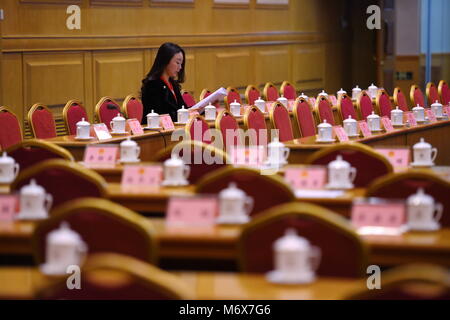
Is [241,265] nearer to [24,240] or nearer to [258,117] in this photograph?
[24,240]

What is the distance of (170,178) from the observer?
17.0ft

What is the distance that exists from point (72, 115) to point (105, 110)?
1.65 ft

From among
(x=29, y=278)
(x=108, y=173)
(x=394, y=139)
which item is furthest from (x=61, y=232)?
(x=394, y=139)

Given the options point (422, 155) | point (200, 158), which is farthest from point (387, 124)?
point (200, 158)

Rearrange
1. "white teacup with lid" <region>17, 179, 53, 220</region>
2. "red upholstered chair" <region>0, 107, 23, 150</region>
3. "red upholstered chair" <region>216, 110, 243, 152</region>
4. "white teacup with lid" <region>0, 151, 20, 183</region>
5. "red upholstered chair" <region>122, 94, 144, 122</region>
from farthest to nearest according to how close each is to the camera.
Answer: "red upholstered chair" <region>122, 94, 144, 122</region>, "red upholstered chair" <region>0, 107, 23, 150</region>, "red upholstered chair" <region>216, 110, 243, 152</region>, "white teacup with lid" <region>0, 151, 20, 183</region>, "white teacup with lid" <region>17, 179, 53, 220</region>

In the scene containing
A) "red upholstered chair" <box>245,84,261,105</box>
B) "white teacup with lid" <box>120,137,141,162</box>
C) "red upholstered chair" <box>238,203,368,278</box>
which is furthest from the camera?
"red upholstered chair" <box>245,84,261,105</box>

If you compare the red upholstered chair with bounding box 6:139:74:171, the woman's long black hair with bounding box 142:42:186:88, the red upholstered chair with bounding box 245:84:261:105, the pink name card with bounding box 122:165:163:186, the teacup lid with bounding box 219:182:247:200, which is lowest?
the pink name card with bounding box 122:165:163:186

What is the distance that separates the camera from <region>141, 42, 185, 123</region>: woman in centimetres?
870

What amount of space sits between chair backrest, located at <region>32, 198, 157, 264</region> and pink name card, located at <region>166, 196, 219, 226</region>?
20.1 inches

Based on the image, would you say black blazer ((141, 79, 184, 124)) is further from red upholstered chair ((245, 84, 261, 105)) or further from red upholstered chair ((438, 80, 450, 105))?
red upholstered chair ((438, 80, 450, 105))

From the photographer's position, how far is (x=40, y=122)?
8.45 meters

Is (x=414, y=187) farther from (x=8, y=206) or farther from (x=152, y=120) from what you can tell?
(x=152, y=120)

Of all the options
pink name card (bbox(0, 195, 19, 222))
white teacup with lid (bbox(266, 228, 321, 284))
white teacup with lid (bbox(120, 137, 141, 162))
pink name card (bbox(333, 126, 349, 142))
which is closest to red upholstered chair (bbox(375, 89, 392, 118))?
pink name card (bbox(333, 126, 349, 142))

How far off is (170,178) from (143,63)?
720cm
